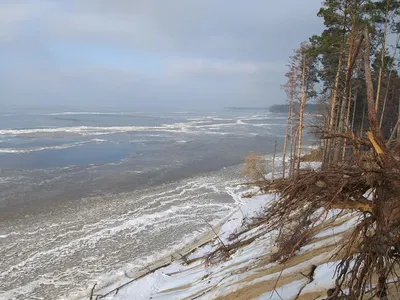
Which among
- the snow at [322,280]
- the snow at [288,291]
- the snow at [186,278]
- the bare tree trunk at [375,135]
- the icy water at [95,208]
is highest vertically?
the bare tree trunk at [375,135]

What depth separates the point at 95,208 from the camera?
2053cm

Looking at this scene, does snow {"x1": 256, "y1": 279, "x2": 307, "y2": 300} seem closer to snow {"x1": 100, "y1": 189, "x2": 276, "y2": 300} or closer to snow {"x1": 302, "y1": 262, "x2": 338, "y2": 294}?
snow {"x1": 302, "y1": 262, "x2": 338, "y2": 294}

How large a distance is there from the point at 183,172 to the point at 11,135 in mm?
38006

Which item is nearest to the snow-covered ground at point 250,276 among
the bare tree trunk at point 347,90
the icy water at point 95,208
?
the bare tree trunk at point 347,90

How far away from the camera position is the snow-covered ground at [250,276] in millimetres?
5957

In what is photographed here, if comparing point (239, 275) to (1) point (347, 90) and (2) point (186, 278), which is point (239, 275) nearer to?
(2) point (186, 278)

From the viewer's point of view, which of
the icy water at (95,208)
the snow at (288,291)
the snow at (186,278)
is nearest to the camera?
the snow at (288,291)

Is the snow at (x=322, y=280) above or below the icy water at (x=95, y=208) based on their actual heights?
above

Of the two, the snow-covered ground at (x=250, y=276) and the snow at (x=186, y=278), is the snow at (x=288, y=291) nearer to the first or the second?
the snow-covered ground at (x=250, y=276)

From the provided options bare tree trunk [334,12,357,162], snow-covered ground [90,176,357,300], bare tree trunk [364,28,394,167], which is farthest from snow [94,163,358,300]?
bare tree trunk [364,28,394,167]

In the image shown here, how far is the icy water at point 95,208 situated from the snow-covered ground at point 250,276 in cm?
250

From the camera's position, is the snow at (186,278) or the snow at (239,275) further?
the snow at (186,278)

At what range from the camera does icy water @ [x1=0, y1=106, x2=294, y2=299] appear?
509 inches

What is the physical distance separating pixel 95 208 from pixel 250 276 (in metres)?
15.3
